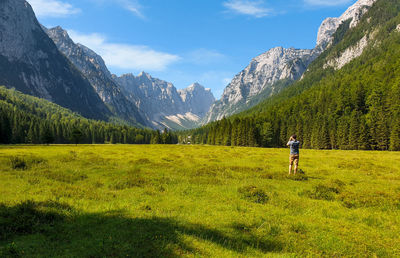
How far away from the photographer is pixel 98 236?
23.7 ft

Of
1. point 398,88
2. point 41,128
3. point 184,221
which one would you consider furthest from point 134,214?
point 41,128

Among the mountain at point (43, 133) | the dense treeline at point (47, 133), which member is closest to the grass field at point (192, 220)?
the dense treeline at point (47, 133)

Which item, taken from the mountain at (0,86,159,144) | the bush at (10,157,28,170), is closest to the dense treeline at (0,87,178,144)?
the mountain at (0,86,159,144)

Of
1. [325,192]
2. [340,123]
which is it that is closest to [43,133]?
[325,192]

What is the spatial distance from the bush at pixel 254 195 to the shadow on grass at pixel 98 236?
181 inches

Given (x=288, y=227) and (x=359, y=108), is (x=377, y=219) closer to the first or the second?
(x=288, y=227)

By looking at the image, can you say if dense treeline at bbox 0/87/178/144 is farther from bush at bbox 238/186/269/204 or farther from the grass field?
bush at bbox 238/186/269/204

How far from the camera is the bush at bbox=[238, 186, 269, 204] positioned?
12.1 meters

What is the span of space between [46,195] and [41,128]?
5899 inches

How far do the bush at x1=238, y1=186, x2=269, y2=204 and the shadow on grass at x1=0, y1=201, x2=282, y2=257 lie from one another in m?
4.60

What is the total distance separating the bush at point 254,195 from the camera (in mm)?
12084

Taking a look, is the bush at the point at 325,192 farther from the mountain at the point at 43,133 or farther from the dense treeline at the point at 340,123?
the mountain at the point at 43,133

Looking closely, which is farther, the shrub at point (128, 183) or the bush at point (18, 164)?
the bush at point (18, 164)

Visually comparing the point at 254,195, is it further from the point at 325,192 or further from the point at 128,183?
the point at 128,183
